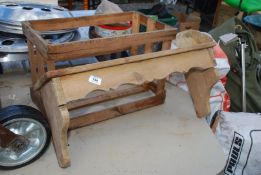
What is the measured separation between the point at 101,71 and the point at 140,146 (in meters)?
0.42

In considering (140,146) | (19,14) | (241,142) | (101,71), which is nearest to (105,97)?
(140,146)

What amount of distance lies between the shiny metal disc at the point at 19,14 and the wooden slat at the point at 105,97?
1.18ft

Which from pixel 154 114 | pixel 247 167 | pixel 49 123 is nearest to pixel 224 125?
pixel 247 167

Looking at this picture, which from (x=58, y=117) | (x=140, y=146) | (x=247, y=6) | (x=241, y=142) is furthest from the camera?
(x=247, y=6)

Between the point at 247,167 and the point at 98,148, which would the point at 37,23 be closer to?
the point at 98,148

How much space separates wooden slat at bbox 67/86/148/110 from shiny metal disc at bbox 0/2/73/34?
359mm

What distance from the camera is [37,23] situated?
1114 millimetres

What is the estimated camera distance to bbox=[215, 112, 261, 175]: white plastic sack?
1.26 meters

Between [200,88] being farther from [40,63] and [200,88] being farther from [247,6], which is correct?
[247,6]

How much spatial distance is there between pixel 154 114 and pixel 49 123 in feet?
1.79

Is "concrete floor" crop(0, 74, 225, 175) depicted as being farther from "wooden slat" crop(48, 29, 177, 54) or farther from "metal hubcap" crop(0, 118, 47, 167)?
"wooden slat" crop(48, 29, 177, 54)

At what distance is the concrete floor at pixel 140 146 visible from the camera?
3.38ft

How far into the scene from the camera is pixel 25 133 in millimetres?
978

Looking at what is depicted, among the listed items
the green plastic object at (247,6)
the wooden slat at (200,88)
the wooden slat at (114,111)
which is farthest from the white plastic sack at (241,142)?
the green plastic object at (247,6)
